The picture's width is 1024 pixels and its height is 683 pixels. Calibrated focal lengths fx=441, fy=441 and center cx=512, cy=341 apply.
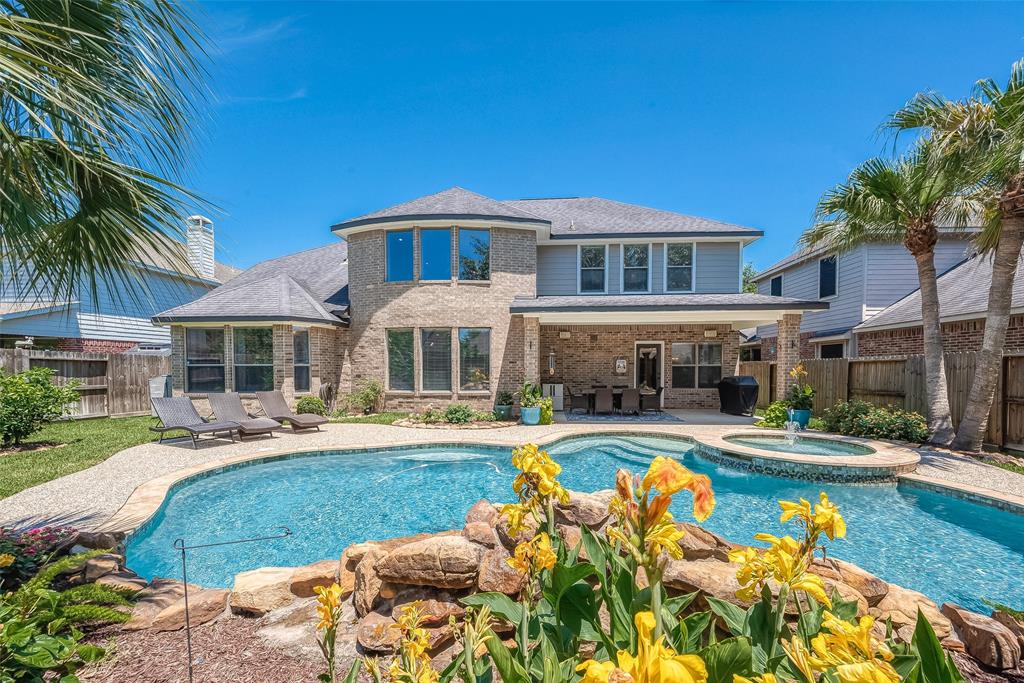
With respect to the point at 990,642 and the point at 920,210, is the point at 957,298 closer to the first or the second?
the point at 920,210

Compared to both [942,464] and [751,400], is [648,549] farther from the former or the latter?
[751,400]

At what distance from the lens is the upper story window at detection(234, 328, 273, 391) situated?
13.1 m

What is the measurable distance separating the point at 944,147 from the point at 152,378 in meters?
21.6

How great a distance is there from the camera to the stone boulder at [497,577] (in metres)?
2.95

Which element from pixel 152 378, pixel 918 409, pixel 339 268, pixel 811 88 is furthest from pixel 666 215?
pixel 152 378

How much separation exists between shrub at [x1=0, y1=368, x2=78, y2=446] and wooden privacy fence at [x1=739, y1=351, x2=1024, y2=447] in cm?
1899

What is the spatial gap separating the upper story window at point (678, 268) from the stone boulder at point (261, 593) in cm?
1366

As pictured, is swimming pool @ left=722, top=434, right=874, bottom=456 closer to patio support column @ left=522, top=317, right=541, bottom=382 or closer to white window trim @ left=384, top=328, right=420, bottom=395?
patio support column @ left=522, top=317, right=541, bottom=382

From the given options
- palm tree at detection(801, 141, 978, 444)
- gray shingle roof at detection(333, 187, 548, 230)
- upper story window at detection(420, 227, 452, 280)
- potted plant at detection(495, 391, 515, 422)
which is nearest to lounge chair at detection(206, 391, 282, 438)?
potted plant at detection(495, 391, 515, 422)

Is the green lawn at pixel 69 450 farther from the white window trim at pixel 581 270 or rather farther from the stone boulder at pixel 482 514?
the white window trim at pixel 581 270

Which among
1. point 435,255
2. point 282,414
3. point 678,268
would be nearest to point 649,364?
A: point 678,268

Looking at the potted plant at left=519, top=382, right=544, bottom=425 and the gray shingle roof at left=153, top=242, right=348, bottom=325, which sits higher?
the gray shingle roof at left=153, top=242, right=348, bottom=325

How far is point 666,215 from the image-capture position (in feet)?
51.5

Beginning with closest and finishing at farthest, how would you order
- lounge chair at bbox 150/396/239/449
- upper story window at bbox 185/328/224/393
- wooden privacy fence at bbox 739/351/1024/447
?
wooden privacy fence at bbox 739/351/1024/447 < lounge chair at bbox 150/396/239/449 < upper story window at bbox 185/328/224/393
